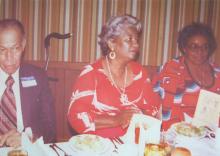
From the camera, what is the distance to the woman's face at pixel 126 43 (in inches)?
78.5

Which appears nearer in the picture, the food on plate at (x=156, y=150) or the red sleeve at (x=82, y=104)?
the food on plate at (x=156, y=150)

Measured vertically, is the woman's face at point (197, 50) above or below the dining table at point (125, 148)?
above

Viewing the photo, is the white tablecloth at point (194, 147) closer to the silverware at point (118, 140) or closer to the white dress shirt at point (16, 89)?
the silverware at point (118, 140)

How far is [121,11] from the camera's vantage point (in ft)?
6.78

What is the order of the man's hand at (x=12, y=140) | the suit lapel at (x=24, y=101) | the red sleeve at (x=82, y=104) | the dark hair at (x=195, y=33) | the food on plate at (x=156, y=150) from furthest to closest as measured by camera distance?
the dark hair at (x=195, y=33) → the suit lapel at (x=24, y=101) → the red sleeve at (x=82, y=104) → the man's hand at (x=12, y=140) → the food on plate at (x=156, y=150)

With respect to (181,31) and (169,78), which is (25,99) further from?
(181,31)

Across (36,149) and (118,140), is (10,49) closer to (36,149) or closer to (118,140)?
(36,149)

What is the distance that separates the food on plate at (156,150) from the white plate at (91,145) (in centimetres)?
18

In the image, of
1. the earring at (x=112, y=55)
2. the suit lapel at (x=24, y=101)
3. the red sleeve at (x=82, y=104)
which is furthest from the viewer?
the earring at (x=112, y=55)

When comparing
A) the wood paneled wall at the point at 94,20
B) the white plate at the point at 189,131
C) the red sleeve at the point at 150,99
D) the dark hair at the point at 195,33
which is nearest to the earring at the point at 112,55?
the wood paneled wall at the point at 94,20

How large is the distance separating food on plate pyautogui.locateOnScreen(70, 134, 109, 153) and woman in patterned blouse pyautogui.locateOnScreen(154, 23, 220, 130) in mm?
784

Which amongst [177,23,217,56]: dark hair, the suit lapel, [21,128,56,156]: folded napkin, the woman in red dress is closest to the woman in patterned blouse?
[177,23,217,56]: dark hair

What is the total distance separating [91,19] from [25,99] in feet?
2.08

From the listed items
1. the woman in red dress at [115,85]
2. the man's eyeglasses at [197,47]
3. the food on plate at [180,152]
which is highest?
the man's eyeglasses at [197,47]
